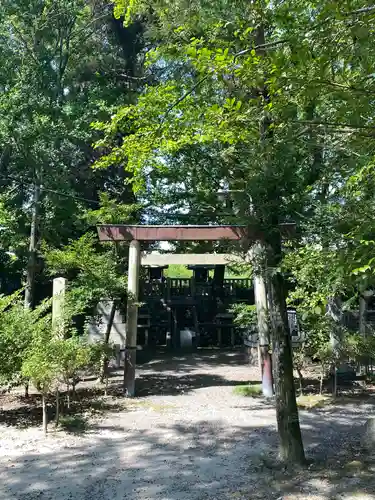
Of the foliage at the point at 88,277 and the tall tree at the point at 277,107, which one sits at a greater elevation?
the tall tree at the point at 277,107

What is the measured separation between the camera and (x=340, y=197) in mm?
5230

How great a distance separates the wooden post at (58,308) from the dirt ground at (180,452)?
142cm

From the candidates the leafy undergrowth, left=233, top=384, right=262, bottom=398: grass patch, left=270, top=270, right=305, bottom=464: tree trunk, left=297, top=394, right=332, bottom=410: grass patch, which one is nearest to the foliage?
the leafy undergrowth

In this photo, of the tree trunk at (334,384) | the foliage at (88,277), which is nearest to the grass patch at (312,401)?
the tree trunk at (334,384)

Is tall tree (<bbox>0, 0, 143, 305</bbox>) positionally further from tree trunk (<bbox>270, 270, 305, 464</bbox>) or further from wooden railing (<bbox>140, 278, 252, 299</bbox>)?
tree trunk (<bbox>270, 270, 305, 464</bbox>)

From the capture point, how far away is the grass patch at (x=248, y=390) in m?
9.14

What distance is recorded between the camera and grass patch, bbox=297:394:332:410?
8033 millimetres

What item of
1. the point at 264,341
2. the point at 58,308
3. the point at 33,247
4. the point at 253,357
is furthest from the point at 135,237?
the point at 253,357

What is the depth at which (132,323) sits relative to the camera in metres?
9.50

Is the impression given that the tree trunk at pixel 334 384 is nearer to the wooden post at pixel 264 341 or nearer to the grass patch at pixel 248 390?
the wooden post at pixel 264 341

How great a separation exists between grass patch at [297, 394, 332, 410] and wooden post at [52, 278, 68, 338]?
166 inches

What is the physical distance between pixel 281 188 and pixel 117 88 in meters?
12.5

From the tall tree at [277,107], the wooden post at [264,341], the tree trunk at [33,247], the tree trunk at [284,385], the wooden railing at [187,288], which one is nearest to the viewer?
the tall tree at [277,107]

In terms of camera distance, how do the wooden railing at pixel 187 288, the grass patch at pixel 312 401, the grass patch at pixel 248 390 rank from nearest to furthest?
the grass patch at pixel 312 401 → the grass patch at pixel 248 390 → the wooden railing at pixel 187 288
